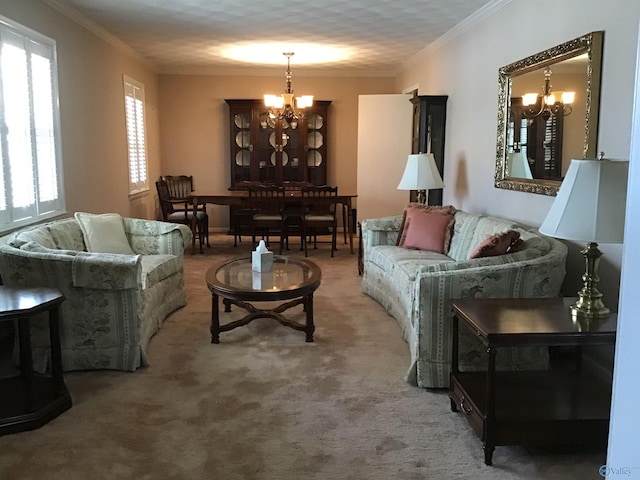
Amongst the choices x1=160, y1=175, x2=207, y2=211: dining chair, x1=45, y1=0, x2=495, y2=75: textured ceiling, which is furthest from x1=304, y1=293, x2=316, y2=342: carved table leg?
x1=160, y1=175, x2=207, y2=211: dining chair

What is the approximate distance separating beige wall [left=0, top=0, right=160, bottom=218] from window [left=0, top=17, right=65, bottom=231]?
0.12 m

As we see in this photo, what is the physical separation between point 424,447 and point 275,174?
6734mm

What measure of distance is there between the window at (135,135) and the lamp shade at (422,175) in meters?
3.57

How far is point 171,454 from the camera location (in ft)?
8.22

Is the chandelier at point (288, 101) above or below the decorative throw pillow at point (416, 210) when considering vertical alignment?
above

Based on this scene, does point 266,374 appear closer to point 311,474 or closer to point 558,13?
point 311,474

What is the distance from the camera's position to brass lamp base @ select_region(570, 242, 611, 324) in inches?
102

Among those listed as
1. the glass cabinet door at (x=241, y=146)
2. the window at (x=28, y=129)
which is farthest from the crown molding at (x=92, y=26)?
the glass cabinet door at (x=241, y=146)

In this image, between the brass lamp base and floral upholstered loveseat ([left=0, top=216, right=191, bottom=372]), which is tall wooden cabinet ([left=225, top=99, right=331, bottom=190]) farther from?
the brass lamp base

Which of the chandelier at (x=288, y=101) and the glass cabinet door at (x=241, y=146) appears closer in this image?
the chandelier at (x=288, y=101)

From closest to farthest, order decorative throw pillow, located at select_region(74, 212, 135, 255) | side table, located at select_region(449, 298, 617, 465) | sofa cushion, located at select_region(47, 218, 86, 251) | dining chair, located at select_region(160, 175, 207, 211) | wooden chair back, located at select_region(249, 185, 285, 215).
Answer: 1. side table, located at select_region(449, 298, 617, 465)
2. sofa cushion, located at select_region(47, 218, 86, 251)
3. decorative throw pillow, located at select_region(74, 212, 135, 255)
4. wooden chair back, located at select_region(249, 185, 285, 215)
5. dining chair, located at select_region(160, 175, 207, 211)

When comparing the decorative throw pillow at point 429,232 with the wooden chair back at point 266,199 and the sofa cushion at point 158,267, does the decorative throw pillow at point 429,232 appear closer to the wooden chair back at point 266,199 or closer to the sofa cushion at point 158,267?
the sofa cushion at point 158,267

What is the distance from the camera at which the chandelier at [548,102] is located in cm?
368

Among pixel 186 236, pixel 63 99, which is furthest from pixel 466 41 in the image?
pixel 63 99
